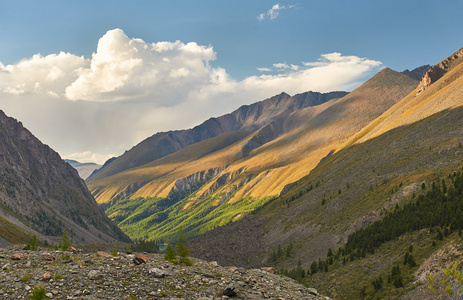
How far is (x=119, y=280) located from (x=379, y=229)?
320ft

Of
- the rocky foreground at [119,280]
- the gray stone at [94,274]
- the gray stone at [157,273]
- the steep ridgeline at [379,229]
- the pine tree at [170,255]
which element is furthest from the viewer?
the steep ridgeline at [379,229]

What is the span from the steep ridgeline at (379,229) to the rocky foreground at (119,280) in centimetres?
4292

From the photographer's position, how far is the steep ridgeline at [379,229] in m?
73.2

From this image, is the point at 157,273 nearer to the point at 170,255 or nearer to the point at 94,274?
the point at 94,274

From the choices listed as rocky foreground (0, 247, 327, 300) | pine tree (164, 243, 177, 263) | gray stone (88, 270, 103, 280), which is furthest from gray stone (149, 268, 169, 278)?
pine tree (164, 243, 177, 263)

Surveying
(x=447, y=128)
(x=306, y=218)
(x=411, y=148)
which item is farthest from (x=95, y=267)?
(x=447, y=128)

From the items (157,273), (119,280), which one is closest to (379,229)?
(157,273)

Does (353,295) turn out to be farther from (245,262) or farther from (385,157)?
(385,157)

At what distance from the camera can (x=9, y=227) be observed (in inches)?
7219

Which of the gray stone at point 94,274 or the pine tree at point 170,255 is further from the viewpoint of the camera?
the pine tree at point 170,255

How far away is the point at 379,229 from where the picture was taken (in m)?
105

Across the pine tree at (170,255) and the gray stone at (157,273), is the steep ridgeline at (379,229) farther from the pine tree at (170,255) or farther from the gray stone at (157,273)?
the gray stone at (157,273)

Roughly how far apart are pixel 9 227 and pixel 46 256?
189827mm

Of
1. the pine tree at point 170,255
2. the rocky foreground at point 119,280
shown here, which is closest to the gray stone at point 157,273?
the rocky foreground at point 119,280
